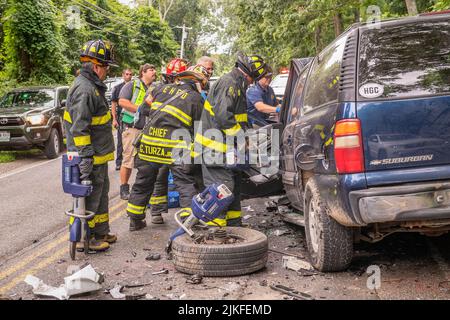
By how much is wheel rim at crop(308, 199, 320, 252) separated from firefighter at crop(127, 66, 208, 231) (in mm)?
1549

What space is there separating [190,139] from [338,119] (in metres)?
2.45

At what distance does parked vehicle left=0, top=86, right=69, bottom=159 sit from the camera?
1398 cm

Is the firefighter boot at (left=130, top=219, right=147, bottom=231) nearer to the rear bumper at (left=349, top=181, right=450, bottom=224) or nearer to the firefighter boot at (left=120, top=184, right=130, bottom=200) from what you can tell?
the firefighter boot at (left=120, top=184, right=130, bottom=200)

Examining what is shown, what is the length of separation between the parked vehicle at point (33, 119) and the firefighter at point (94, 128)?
27.5ft

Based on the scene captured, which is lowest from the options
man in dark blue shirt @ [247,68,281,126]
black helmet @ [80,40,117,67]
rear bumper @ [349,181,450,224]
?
rear bumper @ [349,181,450,224]

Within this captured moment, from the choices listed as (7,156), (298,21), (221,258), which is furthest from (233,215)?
(298,21)

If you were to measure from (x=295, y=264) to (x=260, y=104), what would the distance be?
3885 millimetres

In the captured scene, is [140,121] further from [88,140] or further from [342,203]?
[342,203]

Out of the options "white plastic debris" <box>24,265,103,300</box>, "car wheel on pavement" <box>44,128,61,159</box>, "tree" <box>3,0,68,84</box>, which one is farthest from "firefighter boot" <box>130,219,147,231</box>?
"tree" <box>3,0,68,84</box>

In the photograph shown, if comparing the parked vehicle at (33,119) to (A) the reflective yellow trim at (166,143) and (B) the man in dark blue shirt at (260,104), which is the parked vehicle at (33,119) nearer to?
(B) the man in dark blue shirt at (260,104)

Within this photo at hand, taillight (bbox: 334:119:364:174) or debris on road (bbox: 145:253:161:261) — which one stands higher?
taillight (bbox: 334:119:364:174)

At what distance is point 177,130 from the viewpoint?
636cm

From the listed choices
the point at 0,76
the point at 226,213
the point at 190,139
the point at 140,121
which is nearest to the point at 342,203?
the point at 226,213

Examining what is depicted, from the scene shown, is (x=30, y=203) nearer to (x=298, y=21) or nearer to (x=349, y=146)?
(x=349, y=146)
